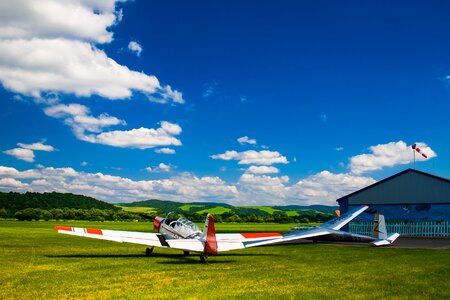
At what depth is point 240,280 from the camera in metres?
11.4

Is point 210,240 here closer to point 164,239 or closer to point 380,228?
point 164,239

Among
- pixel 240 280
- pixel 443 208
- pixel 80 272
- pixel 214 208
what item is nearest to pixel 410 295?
pixel 240 280

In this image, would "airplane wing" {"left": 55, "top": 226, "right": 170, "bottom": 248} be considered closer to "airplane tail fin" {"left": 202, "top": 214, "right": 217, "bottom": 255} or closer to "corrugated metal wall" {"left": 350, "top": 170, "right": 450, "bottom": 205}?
"airplane tail fin" {"left": 202, "top": 214, "right": 217, "bottom": 255}

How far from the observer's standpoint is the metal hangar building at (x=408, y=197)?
3306cm

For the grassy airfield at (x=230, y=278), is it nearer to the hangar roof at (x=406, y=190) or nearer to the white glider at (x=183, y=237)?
the white glider at (x=183, y=237)

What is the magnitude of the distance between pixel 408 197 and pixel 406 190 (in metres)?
0.63

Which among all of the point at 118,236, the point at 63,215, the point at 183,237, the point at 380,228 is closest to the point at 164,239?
the point at 183,237

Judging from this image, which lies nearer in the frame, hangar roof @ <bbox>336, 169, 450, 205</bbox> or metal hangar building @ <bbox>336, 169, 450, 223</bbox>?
metal hangar building @ <bbox>336, 169, 450, 223</bbox>

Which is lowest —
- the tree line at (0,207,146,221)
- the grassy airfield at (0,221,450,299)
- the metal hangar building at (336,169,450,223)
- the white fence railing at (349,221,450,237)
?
the tree line at (0,207,146,221)

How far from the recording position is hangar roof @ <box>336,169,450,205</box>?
33.2m

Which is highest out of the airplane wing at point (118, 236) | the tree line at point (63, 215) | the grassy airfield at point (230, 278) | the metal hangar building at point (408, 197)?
the metal hangar building at point (408, 197)

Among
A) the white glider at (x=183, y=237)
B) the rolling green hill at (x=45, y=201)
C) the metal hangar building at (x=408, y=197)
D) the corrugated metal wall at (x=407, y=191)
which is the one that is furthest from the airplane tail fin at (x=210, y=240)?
the rolling green hill at (x=45, y=201)

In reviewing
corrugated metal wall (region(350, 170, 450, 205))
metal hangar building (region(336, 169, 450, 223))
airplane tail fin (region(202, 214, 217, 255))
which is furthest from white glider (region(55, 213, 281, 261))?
corrugated metal wall (region(350, 170, 450, 205))

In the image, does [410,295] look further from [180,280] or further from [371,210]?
[371,210]
